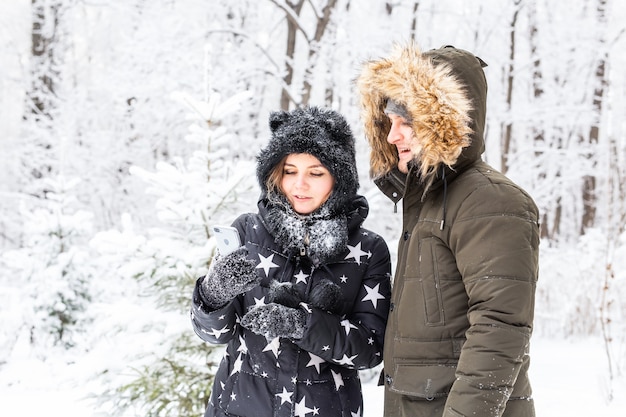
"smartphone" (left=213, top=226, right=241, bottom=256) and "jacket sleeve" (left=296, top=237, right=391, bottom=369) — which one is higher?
"smartphone" (left=213, top=226, right=241, bottom=256)

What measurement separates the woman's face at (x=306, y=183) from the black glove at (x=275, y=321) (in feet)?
1.63

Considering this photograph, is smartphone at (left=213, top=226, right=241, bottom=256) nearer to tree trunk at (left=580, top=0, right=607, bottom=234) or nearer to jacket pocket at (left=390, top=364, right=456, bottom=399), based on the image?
jacket pocket at (left=390, top=364, right=456, bottom=399)

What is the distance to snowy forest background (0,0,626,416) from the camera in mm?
4008

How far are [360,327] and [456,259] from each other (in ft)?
2.22

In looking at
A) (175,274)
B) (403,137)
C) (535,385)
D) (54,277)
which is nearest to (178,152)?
(54,277)

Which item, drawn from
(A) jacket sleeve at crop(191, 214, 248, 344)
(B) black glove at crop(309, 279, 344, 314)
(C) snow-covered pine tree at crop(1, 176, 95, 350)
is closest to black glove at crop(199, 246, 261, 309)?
(A) jacket sleeve at crop(191, 214, 248, 344)

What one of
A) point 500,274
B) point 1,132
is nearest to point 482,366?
point 500,274

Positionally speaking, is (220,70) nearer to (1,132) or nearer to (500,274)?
(500,274)

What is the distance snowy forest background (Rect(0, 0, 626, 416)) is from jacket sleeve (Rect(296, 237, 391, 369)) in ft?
3.01

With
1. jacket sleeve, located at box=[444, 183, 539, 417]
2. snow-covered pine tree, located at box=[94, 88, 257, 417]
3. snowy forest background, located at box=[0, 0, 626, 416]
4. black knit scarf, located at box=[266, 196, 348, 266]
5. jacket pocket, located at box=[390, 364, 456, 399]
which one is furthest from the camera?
snowy forest background, located at box=[0, 0, 626, 416]

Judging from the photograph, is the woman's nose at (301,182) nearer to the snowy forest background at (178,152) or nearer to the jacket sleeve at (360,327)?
the jacket sleeve at (360,327)

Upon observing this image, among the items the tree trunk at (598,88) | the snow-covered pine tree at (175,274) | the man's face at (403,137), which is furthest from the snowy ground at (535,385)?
the tree trunk at (598,88)

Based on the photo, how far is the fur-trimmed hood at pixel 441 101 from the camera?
1.94m

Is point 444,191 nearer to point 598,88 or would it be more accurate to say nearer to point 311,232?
point 311,232
